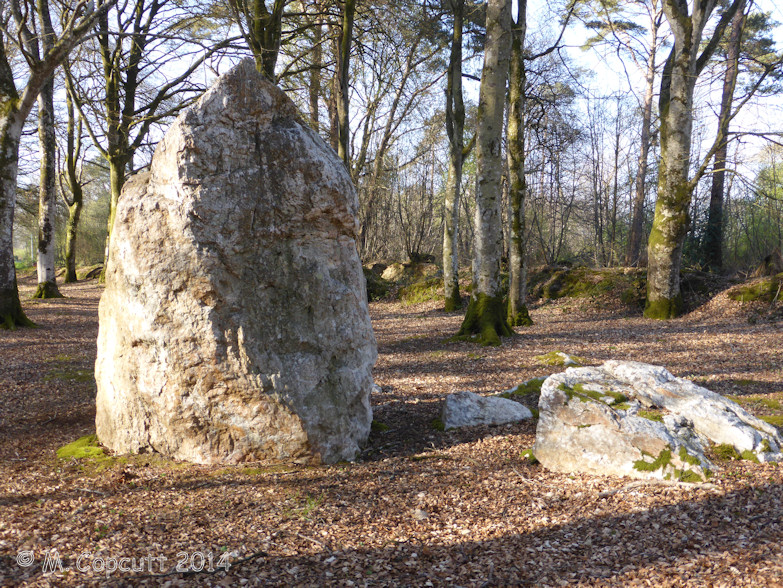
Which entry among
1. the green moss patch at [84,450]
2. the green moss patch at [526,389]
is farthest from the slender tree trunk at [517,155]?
the green moss patch at [84,450]

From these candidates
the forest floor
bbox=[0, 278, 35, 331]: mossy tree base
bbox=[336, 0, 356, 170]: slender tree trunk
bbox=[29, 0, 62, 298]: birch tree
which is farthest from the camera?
bbox=[29, 0, 62, 298]: birch tree

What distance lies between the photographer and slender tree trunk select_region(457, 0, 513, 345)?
8.81 m

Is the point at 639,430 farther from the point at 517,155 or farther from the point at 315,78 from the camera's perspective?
the point at 315,78

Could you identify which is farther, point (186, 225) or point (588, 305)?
point (588, 305)

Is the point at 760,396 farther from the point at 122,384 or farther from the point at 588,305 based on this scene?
the point at 588,305

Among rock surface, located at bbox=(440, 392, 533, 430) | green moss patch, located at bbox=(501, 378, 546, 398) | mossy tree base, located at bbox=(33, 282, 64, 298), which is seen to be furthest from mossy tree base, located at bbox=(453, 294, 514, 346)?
mossy tree base, located at bbox=(33, 282, 64, 298)

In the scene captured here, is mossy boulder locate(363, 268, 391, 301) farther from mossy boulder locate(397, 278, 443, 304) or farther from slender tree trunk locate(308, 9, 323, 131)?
slender tree trunk locate(308, 9, 323, 131)

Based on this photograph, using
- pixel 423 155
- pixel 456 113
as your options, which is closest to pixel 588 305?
pixel 456 113

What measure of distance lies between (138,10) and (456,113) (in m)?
9.13

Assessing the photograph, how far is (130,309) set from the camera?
4191mm

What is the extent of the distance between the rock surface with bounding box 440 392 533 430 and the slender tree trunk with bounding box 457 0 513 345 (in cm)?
385

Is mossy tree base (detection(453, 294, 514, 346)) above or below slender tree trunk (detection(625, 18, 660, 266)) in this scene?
below

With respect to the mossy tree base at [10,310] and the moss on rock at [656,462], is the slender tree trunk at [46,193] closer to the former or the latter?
the mossy tree base at [10,310]

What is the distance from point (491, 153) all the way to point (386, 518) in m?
7.08
